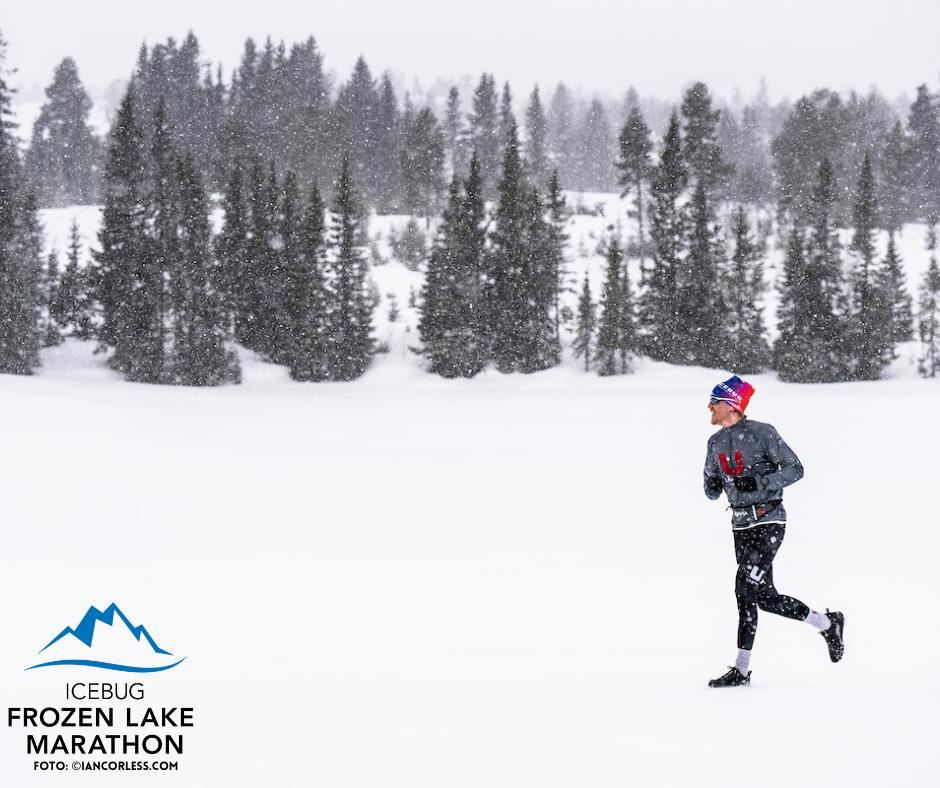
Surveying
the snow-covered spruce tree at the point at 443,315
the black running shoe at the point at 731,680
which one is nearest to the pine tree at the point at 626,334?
the snow-covered spruce tree at the point at 443,315

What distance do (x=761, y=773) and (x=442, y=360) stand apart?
40.6m

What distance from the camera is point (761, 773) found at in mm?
4508

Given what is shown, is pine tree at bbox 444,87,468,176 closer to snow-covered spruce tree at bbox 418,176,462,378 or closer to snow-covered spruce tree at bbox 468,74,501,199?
snow-covered spruce tree at bbox 468,74,501,199

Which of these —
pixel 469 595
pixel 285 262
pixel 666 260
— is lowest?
pixel 469 595

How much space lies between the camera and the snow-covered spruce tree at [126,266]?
4266cm

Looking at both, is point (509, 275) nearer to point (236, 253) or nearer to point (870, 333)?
point (236, 253)

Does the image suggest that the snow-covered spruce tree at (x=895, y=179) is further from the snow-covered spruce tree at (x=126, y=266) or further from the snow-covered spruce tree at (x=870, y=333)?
the snow-covered spruce tree at (x=126, y=266)

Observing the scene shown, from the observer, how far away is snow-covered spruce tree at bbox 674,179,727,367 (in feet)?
153

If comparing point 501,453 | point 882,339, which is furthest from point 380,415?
point 882,339

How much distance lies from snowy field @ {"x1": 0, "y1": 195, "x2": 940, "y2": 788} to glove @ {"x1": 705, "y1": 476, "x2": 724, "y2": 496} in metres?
1.46

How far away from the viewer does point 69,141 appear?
291 feet

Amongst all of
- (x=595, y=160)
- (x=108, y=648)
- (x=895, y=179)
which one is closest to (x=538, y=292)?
(x=895, y=179)

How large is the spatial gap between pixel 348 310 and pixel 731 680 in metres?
41.0

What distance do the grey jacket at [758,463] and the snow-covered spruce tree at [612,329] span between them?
125 ft
